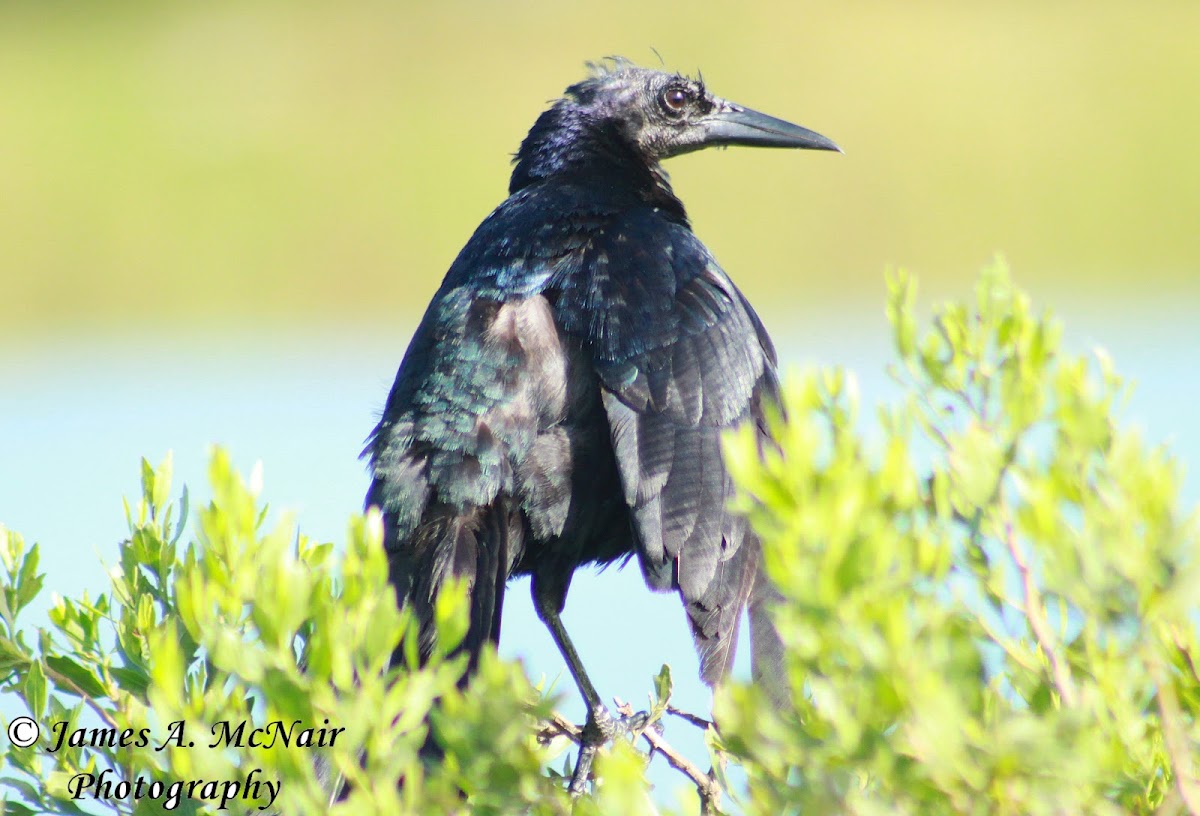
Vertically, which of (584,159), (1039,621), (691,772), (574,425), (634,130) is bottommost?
(691,772)

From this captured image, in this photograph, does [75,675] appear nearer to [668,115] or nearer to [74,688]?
[74,688]

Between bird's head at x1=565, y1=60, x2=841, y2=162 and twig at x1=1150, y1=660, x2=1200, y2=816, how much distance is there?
9.34ft

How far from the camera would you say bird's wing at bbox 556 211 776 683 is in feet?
9.20

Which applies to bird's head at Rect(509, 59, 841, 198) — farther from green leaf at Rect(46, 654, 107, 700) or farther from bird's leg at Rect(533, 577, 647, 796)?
green leaf at Rect(46, 654, 107, 700)

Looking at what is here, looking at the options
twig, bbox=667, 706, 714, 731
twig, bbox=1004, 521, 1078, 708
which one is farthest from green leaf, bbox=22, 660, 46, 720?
twig, bbox=1004, 521, 1078, 708

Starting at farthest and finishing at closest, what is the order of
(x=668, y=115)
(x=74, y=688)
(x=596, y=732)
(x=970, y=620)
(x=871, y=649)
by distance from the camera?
(x=668, y=115) → (x=596, y=732) → (x=74, y=688) → (x=970, y=620) → (x=871, y=649)

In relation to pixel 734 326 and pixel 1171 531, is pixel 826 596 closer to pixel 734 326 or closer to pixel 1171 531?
pixel 1171 531

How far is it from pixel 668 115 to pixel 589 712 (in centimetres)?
205

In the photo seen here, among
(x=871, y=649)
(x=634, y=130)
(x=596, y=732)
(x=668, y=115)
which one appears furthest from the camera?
(x=668, y=115)

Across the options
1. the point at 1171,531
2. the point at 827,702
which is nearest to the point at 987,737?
the point at 827,702

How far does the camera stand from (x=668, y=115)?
4.14m

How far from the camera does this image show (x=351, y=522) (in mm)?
1422

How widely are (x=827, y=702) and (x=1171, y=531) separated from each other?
1.21 feet

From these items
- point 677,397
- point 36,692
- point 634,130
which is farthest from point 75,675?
point 634,130
